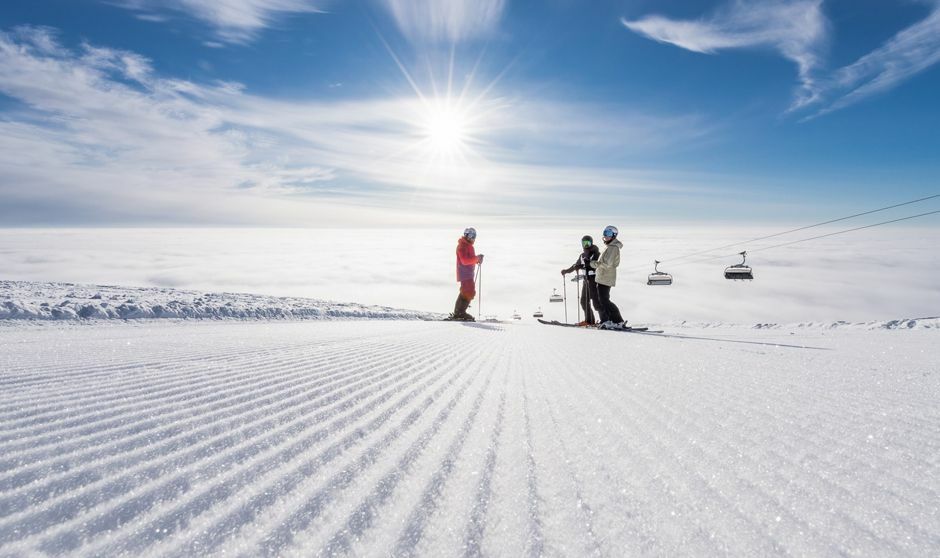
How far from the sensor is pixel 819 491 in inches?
30.9

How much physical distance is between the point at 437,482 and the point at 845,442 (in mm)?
937

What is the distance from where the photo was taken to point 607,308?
7281 millimetres

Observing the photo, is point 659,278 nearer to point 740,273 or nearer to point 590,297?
point 740,273

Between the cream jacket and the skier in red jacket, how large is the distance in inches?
105

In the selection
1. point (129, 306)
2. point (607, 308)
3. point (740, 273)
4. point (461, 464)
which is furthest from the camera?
point (740, 273)

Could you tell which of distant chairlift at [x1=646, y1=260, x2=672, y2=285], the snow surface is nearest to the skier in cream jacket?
the snow surface

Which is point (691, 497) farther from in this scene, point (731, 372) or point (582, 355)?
point (582, 355)

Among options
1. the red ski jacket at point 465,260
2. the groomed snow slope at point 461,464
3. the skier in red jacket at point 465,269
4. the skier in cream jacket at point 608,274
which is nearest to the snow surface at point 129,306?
the skier in red jacket at point 465,269

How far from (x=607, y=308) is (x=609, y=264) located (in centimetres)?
73

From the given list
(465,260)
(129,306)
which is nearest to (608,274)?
(465,260)

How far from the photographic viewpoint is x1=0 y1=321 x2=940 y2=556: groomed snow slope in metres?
0.65

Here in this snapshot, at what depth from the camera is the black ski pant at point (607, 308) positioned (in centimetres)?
725

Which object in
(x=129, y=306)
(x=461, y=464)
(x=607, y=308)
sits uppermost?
(x=607, y=308)

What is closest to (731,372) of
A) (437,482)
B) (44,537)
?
(437,482)
